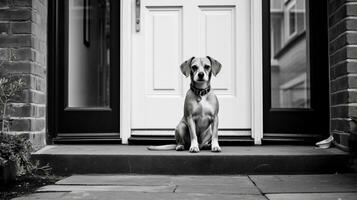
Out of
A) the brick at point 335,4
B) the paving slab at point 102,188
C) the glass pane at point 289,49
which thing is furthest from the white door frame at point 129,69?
the glass pane at point 289,49

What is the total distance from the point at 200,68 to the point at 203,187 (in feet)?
3.93

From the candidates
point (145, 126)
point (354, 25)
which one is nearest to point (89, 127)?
point (145, 126)

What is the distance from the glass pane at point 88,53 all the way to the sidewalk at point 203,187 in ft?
3.96

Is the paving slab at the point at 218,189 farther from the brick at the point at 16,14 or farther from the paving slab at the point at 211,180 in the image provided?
the brick at the point at 16,14

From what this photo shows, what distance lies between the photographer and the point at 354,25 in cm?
361

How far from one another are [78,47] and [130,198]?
7.93 ft

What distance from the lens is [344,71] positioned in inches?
144

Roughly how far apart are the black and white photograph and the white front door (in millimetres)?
10

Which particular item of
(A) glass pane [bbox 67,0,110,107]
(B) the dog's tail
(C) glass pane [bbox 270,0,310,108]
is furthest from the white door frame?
(C) glass pane [bbox 270,0,310,108]

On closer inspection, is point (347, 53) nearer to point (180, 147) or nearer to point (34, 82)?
point (180, 147)

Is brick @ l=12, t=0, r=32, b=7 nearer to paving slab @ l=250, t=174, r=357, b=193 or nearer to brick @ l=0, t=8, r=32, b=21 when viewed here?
brick @ l=0, t=8, r=32, b=21

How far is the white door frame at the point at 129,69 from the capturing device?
4.22 metres

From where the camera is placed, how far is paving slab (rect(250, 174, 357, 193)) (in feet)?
9.36

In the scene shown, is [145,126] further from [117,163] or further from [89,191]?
[89,191]
